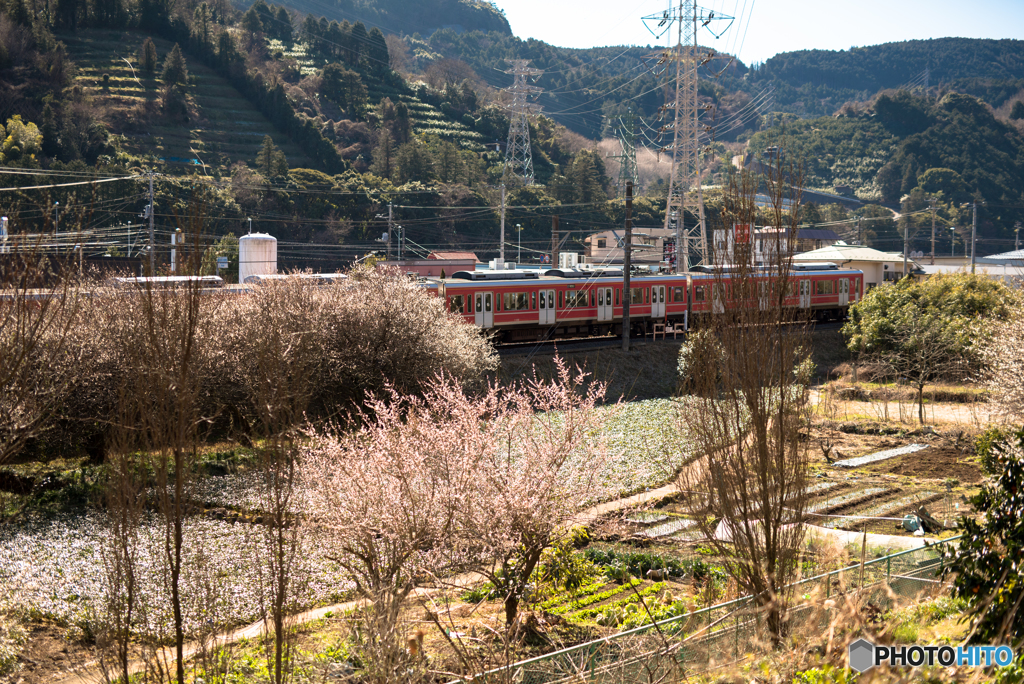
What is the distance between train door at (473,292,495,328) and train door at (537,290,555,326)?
2201 millimetres

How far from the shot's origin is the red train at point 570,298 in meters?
28.0

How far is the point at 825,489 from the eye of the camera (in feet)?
55.6

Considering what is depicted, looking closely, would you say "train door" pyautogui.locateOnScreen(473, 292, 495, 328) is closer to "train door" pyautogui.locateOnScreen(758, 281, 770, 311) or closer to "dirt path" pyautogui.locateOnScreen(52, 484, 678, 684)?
"dirt path" pyautogui.locateOnScreen(52, 484, 678, 684)

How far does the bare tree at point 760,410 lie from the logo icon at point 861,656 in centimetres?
220

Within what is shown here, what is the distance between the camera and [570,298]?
30.7m

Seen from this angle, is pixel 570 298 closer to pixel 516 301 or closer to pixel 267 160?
pixel 516 301

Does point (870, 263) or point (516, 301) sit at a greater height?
point (870, 263)

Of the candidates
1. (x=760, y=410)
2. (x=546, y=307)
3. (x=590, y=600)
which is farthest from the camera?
(x=546, y=307)

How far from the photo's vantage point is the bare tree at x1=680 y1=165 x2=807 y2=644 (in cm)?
791

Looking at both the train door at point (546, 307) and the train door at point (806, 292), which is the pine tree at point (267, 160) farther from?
the train door at point (806, 292)

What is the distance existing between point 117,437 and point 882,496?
14625 millimetres

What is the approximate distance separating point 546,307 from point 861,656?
2482 cm

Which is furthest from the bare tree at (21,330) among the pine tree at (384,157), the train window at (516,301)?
the pine tree at (384,157)

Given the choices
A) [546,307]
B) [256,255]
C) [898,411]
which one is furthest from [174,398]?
[256,255]
